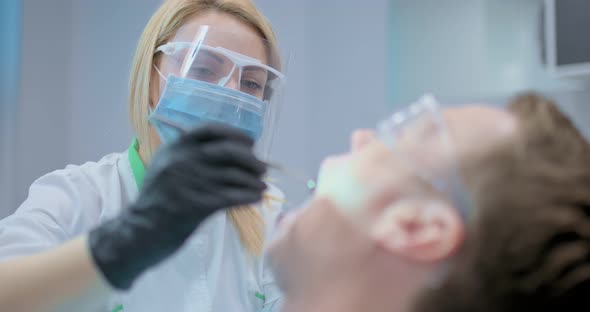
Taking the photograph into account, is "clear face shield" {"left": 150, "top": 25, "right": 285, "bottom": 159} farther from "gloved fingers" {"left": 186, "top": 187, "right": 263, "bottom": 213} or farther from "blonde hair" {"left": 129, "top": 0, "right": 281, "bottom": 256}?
"gloved fingers" {"left": 186, "top": 187, "right": 263, "bottom": 213}

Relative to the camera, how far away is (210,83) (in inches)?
53.9

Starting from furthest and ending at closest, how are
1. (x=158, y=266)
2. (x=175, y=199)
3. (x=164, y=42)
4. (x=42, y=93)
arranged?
(x=42, y=93)
(x=164, y=42)
(x=158, y=266)
(x=175, y=199)

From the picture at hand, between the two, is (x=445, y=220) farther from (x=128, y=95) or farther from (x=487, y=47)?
(x=487, y=47)

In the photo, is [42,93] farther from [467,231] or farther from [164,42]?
[467,231]

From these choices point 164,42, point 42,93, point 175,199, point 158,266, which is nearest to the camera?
point 175,199

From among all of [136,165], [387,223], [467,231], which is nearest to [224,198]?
[387,223]

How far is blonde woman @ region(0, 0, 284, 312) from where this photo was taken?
0.80 meters

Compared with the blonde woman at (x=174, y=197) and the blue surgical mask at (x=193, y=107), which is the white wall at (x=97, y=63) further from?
the blue surgical mask at (x=193, y=107)

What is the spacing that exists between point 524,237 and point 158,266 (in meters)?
0.88

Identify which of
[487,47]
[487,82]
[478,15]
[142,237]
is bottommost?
[142,237]

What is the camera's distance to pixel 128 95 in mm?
1554

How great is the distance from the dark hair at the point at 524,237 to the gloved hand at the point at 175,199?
35cm

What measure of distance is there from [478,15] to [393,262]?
5.11 feet

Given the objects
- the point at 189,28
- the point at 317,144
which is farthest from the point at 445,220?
the point at 317,144
